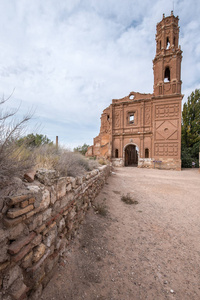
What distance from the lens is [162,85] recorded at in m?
18.3

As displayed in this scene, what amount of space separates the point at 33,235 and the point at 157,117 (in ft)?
62.1

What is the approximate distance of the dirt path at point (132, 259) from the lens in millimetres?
2043

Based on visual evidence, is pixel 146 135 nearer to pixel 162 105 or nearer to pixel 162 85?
pixel 162 105

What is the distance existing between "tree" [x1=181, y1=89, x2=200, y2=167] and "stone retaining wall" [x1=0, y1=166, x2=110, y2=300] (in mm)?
22174

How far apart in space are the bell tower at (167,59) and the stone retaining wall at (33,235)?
1939cm

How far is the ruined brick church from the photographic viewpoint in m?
17.2

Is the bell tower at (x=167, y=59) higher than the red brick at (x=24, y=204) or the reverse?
higher

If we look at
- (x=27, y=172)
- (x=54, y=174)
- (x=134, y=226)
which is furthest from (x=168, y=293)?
(x=27, y=172)

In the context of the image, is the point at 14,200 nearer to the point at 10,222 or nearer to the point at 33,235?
the point at 10,222

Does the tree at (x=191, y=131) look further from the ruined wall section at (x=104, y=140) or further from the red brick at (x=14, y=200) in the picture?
the red brick at (x=14, y=200)

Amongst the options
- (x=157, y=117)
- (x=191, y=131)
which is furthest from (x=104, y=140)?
(x=191, y=131)

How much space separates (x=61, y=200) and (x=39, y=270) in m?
0.97

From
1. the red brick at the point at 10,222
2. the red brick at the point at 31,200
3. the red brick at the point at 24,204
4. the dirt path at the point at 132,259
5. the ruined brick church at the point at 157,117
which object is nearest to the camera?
the red brick at the point at 10,222

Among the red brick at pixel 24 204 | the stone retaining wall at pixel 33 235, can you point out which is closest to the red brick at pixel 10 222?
the stone retaining wall at pixel 33 235
